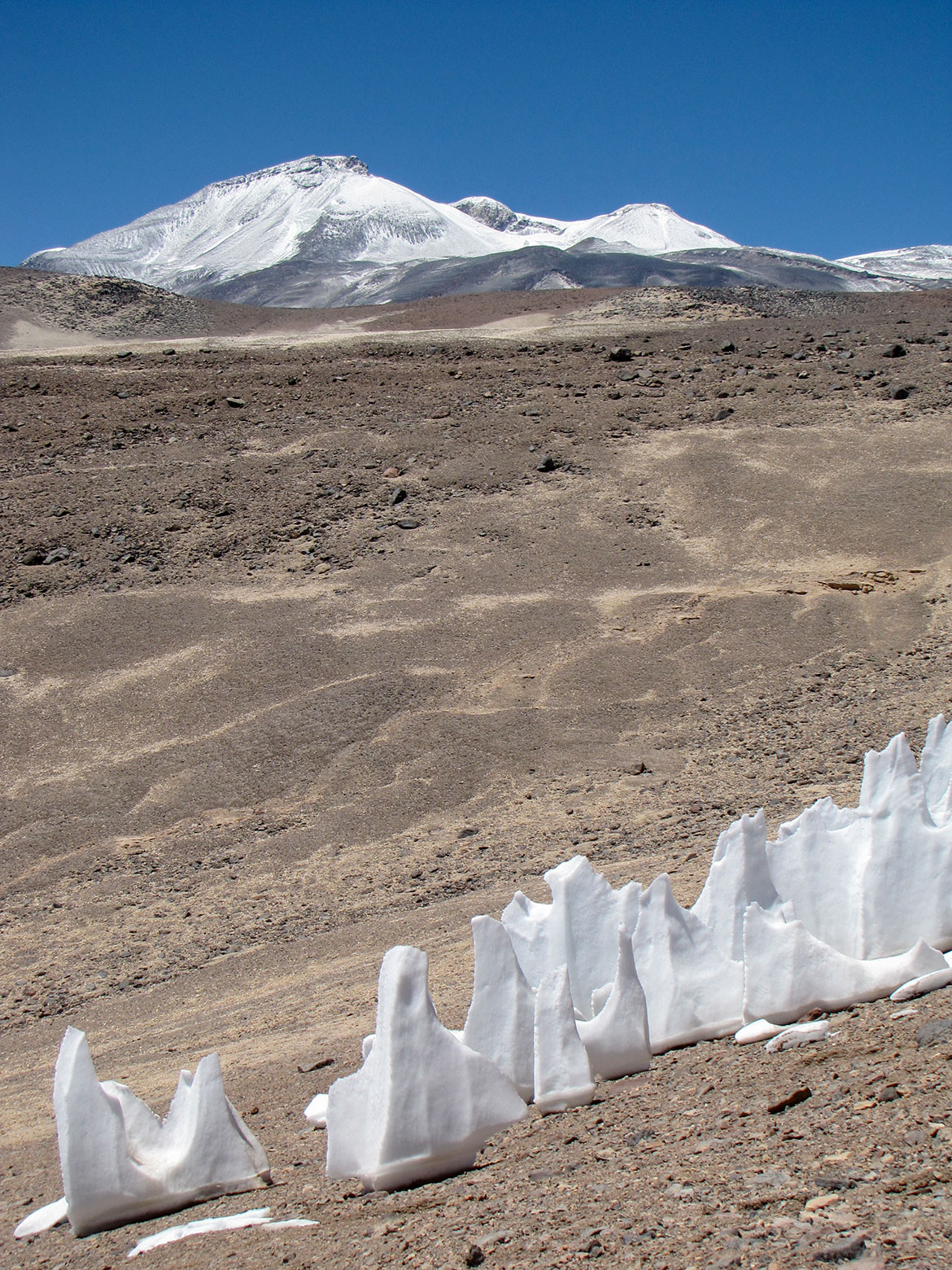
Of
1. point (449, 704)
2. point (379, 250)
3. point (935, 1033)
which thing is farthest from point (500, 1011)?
point (379, 250)

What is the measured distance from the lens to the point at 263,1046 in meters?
4.26

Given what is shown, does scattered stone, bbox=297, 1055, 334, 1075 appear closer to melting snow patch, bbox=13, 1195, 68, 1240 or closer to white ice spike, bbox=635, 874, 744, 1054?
melting snow patch, bbox=13, 1195, 68, 1240

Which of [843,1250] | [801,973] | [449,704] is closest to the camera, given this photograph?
[843,1250]

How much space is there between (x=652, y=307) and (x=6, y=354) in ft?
43.6

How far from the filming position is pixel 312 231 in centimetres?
8781

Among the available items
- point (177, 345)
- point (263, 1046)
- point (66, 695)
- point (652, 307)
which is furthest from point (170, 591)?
point (652, 307)

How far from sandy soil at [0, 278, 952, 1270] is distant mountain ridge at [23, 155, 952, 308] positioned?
45683mm

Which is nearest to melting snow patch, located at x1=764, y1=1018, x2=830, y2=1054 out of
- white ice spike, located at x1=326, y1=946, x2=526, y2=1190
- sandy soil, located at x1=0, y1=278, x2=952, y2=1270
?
sandy soil, located at x1=0, y1=278, x2=952, y2=1270

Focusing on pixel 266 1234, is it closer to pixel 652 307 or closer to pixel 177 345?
pixel 177 345

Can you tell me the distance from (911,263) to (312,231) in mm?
49767

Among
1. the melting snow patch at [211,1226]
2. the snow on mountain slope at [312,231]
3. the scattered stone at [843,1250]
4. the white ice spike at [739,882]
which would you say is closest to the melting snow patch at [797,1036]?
the white ice spike at [739,882]

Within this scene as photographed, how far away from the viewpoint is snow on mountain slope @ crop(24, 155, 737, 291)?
281ft

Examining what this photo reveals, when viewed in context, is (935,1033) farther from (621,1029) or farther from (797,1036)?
(621,1029)

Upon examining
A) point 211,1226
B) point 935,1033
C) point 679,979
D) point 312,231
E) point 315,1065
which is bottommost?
point 315,1065
